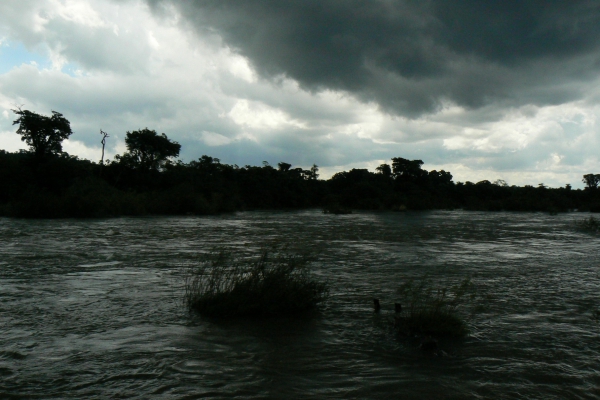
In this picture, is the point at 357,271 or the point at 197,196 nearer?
the point at 357,271

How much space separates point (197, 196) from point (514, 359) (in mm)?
52228

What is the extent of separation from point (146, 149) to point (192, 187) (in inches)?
603

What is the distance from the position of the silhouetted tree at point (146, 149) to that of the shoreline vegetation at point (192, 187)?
15cm

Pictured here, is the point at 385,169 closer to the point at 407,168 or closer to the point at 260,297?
the point at 407,168

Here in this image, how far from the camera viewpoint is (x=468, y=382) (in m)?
5.65

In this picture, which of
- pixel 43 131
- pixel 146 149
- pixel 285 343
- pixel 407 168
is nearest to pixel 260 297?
pixel 285 343

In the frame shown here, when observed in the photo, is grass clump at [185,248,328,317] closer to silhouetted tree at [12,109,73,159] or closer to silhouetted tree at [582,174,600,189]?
silhouetted tree at [12,109,73,159]

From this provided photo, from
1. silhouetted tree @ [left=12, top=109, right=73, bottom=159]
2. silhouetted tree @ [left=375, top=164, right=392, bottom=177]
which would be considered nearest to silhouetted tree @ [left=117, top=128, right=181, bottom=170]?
silhouetted tree @ [left=12, top=109, right=73, bottom=159]

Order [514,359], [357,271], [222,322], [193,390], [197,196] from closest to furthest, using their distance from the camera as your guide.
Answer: [193,390] < [514,359] < [222,322] < [357,271] < [197,196]

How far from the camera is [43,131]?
53.1 meters

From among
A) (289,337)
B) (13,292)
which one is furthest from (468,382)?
(13,292)

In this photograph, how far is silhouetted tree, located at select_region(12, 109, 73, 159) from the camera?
52275mm

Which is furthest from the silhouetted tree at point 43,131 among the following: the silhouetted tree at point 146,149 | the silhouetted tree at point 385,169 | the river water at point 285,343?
the silhouetted tree at point 385,169

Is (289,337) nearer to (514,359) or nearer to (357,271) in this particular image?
(514,359)
